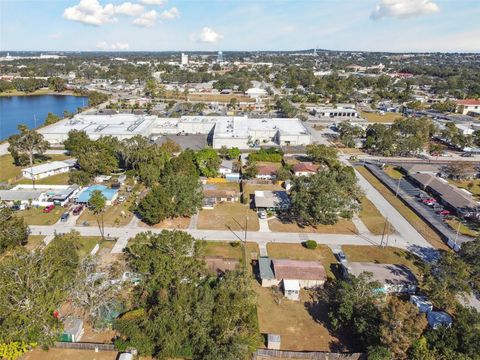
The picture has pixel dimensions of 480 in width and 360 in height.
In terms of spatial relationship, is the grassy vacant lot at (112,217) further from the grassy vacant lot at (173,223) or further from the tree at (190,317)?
the tree at (190,317)

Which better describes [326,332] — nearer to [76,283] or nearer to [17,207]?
[76,283]

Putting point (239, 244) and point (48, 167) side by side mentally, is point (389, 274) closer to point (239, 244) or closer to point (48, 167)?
point (239, 244)

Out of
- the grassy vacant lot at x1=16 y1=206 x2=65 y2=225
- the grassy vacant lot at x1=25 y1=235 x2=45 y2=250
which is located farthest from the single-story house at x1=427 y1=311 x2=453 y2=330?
the grassy vacant lot at x1=16 y1=206 x2=65 y2=225

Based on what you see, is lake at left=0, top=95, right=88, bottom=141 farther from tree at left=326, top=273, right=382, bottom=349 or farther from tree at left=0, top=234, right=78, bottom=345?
tree at left=326, top=273, right=382, bottom=349

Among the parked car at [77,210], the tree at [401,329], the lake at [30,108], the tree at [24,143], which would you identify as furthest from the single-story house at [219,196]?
the lake at [30,108]

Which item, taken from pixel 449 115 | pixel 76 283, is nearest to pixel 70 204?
pixel 76 283

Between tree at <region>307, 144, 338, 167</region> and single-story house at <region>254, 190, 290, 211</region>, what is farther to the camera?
tree at <region>307, 144, 338, 167</region>

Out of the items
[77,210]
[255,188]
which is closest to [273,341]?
[255,188]
